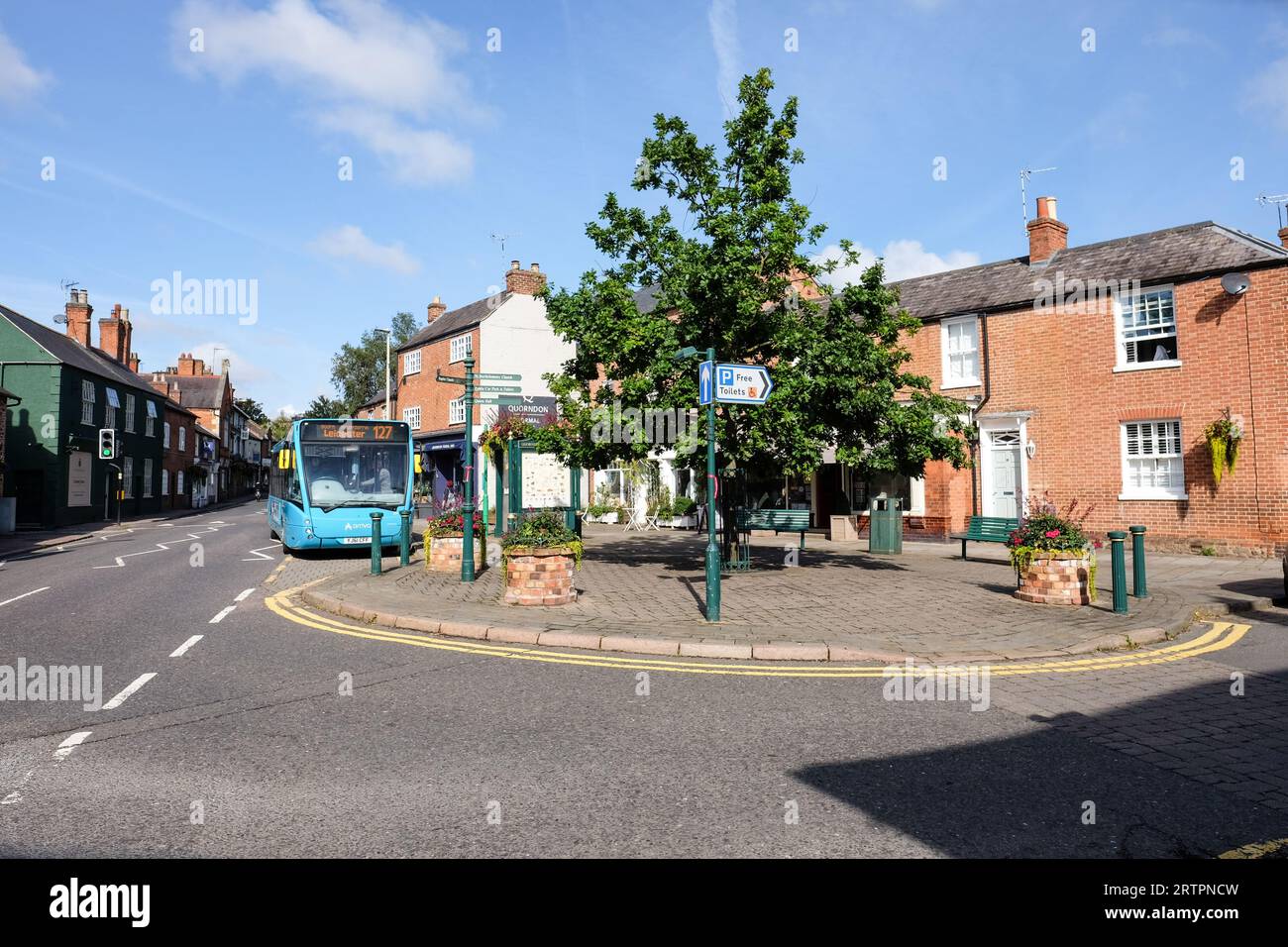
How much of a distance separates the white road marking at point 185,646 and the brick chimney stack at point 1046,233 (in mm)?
21162

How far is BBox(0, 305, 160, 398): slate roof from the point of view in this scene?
31922mm

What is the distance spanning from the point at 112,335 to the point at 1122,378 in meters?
51.2

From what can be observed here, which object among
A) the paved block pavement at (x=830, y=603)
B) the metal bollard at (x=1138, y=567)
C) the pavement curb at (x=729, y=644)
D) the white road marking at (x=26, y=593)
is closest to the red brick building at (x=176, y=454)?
the paved block pavement at (x=830, y=603)

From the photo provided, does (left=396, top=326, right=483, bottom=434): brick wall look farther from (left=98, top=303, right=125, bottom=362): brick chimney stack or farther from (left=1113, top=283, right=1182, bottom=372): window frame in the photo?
(left=1113, top=283, right=1182, bottom=372): window frame

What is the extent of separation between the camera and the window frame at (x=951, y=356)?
66.4ft

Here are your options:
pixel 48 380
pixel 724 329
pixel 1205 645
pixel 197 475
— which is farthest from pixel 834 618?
pixel 197 475

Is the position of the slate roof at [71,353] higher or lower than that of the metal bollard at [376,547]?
higher

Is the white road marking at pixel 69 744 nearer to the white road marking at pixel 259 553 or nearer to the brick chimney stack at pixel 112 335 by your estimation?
the white road marking at pixel 259 553

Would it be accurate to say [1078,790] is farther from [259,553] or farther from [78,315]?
[78,315]

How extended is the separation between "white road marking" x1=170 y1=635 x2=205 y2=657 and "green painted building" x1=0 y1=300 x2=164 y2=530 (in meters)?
28.6

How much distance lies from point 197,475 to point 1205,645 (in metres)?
56.9

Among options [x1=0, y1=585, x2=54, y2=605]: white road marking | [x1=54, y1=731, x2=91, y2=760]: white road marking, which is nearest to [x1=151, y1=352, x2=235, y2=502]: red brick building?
[x1=0, y1=585, x2=54, y2=605]: white road marking

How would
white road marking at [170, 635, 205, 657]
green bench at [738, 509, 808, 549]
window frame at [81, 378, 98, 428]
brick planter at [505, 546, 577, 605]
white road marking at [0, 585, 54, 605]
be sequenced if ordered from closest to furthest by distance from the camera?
1. white road marking at [170, 635, 205, 657]
2. brick planter at [505, 546, 577, 605]
3. white road marking at [0, 585, 54, 605]
4. green bench at [738, 509, 808, 549]
5. window frame at [81, 378, 98, 428]

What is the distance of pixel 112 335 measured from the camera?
45.0m
